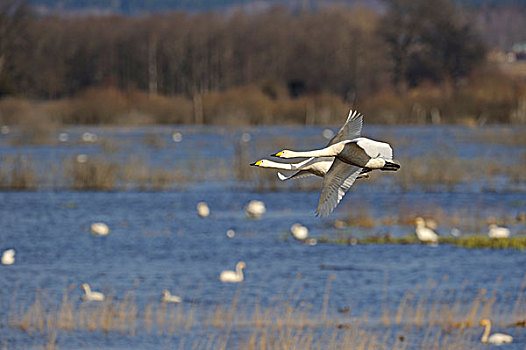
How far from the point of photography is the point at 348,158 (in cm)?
625

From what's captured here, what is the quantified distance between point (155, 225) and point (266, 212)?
2848 mm

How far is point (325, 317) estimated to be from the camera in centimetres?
1830

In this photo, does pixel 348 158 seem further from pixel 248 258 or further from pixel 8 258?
pixel 248 258

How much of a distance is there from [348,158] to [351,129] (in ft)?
0.50

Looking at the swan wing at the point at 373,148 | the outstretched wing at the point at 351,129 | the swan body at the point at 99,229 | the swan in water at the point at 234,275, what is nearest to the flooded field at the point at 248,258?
the swan in water at the point at 234,275

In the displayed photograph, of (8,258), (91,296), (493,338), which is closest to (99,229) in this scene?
(8,258)

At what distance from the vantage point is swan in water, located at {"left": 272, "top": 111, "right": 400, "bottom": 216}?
604cm

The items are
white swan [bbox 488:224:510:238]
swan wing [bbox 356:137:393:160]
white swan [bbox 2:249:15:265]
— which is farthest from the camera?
white swan [bbox 488:224:510:238]

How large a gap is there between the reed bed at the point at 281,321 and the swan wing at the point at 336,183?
922 centimetres

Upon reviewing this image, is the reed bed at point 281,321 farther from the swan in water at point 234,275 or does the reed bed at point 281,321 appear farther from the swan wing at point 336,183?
the swan wing at point 336,183

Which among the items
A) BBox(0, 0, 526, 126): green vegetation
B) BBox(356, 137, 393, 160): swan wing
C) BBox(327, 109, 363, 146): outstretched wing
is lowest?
BBox(0, 0, 526, 126): green vegetation

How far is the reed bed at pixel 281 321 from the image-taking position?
1670cm

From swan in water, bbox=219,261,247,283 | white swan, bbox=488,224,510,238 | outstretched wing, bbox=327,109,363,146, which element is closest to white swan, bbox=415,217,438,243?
white swan, bbox=488,224,510,238

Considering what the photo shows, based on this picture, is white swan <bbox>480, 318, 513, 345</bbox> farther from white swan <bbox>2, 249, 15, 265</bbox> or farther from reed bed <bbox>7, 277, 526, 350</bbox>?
white swan <bbox>2, 249, 15, 265</bbox>
